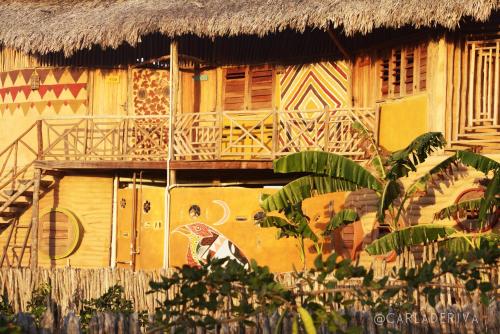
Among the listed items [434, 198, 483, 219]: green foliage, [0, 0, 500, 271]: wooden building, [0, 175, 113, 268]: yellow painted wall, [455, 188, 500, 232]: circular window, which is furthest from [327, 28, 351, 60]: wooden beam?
[0, 175, 113, 268]: yellow painted wall

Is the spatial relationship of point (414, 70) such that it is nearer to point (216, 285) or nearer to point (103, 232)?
point (103, 232)

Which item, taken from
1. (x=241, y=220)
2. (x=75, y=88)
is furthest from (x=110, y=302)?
(x=75, y=88)

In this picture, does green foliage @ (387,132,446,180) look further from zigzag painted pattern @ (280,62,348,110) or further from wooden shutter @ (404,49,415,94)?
zigzag painted pattern @ (280,62,348,110)

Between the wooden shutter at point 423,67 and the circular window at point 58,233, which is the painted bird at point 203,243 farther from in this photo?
the wooden shutter at point 423,67

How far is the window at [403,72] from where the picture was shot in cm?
1620

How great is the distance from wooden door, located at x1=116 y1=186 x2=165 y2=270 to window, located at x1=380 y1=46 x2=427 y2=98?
4242 mm

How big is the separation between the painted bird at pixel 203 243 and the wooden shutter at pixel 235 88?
2.82 m

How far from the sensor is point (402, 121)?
16281 millimetres

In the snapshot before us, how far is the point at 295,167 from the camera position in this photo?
13539 mm

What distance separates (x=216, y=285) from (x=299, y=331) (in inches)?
47.4

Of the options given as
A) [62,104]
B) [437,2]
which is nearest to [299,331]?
[437,2]

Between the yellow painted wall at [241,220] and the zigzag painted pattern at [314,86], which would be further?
the zigzag painted pattern at [314,86]

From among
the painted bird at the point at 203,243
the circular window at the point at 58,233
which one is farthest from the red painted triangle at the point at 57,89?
the painted bird at the point at 203,243

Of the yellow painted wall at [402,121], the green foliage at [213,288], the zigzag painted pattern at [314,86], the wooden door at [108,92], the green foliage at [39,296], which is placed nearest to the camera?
the green foliage at [213,288]
